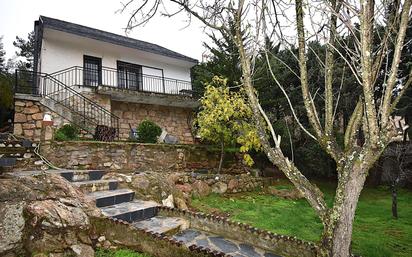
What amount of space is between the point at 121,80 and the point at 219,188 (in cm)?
842

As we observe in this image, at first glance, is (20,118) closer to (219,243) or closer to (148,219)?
(148,219)

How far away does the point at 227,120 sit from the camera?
27.0ft

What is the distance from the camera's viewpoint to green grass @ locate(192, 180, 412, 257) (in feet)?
14.2

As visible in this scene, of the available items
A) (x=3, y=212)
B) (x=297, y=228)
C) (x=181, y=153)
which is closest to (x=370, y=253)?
(x=297, y=228)

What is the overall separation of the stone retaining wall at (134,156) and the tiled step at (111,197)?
282 centimetres

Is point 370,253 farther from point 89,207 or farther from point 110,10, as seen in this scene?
point 110,10

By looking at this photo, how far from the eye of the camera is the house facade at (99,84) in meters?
9.55

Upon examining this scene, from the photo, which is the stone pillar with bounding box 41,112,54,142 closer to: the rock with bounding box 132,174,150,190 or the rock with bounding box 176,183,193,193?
the rock with bounding box 132,174,150,190

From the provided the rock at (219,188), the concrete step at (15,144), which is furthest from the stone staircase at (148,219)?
the rock at (219,188)

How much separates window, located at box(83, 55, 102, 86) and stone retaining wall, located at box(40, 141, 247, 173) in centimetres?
572

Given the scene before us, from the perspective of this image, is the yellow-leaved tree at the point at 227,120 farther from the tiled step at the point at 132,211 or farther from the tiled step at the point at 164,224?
the tiled step at the point at 164,224

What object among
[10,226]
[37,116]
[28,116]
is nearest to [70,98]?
[37,116]

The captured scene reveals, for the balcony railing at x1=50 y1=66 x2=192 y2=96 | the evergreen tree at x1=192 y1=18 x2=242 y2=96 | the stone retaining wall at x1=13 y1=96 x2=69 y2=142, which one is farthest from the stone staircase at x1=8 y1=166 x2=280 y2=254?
the balcony railing at x1=50 y1=66 x2=192 y2=96

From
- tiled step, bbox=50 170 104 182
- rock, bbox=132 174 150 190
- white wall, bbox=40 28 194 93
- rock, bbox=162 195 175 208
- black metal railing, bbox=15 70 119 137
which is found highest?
white wall, bbox=40 28 194 93
